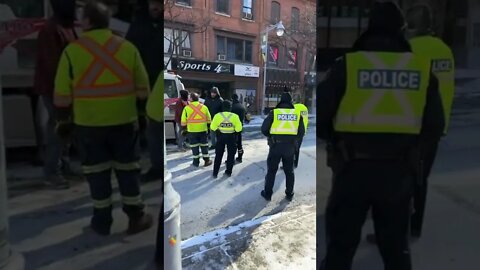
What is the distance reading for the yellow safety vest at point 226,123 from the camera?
6.02m

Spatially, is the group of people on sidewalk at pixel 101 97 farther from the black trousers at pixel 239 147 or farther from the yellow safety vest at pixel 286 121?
the black trousers at pixel 239 147

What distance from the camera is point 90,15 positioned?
144cm

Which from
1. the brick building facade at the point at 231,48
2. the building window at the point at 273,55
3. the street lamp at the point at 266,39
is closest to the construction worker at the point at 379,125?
the brick building facade at the point at 231,48

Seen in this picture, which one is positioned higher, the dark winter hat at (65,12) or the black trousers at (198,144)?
the dark winter hat at (65,12)

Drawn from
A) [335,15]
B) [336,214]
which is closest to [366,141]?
[336,214]

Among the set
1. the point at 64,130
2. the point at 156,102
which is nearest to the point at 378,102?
the point at 156,102

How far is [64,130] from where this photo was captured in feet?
4.83

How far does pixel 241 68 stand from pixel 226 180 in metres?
11.0

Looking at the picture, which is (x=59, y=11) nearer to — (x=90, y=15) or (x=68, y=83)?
(x=90, y=15)

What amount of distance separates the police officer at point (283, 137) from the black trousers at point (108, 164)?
3.50 metres

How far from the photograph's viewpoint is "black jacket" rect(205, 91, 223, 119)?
6.67 meters

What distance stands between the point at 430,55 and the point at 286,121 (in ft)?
11.4

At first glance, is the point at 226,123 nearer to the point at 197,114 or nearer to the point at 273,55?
the point at 197,114

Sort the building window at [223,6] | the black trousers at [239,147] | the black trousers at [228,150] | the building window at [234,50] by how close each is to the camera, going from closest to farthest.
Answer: the black trousers at [228,150] → the black trousers at [239,147] → the building window at [223,6] → the building window at [234,50]
